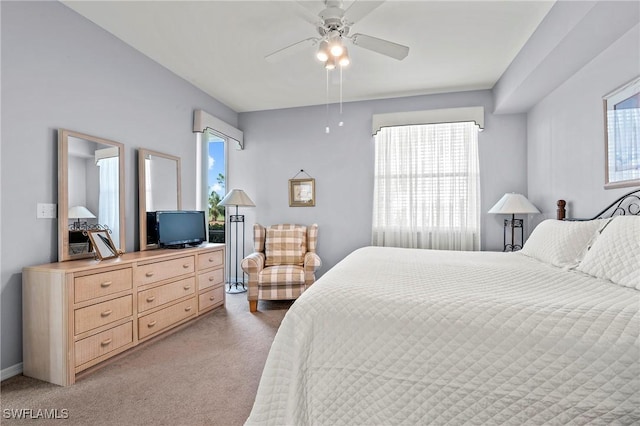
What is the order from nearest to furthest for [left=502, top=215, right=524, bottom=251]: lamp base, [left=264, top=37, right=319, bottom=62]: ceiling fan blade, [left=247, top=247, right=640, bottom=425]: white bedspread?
[left=247, top=247, right=640, bottom=425]: white bedspread
[left=264, top=37, right=319, bottom=62]: ceiling fan blade
[left=502, top=215, right=524, bottom=251]: lamp base

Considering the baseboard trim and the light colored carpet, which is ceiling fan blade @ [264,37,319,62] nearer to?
the light colored carpet

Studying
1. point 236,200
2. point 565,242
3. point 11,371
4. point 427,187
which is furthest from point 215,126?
point 565,242

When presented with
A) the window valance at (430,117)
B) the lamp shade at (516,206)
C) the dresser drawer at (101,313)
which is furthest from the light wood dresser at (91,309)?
the lamp shade at (516,206)

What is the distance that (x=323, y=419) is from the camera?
4.01 feet

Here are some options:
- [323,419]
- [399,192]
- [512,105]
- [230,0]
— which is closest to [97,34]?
[230,0]

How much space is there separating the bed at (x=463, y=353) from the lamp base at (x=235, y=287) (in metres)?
3.11

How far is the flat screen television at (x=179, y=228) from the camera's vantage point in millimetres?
3041

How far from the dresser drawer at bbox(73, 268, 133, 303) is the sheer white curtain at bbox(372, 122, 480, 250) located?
286cm

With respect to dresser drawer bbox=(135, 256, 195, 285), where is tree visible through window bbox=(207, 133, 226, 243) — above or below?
above

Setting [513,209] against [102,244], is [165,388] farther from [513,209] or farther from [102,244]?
[513,209]

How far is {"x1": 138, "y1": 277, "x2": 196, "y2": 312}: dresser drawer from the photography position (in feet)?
8.14

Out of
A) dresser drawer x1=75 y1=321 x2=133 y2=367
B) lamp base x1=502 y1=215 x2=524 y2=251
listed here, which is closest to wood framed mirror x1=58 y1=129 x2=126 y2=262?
dresser drawer x1=75 y1=321 x2=133 y2=367

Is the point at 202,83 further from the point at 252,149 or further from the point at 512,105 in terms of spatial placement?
the point at 512,105

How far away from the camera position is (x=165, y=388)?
1879mm
